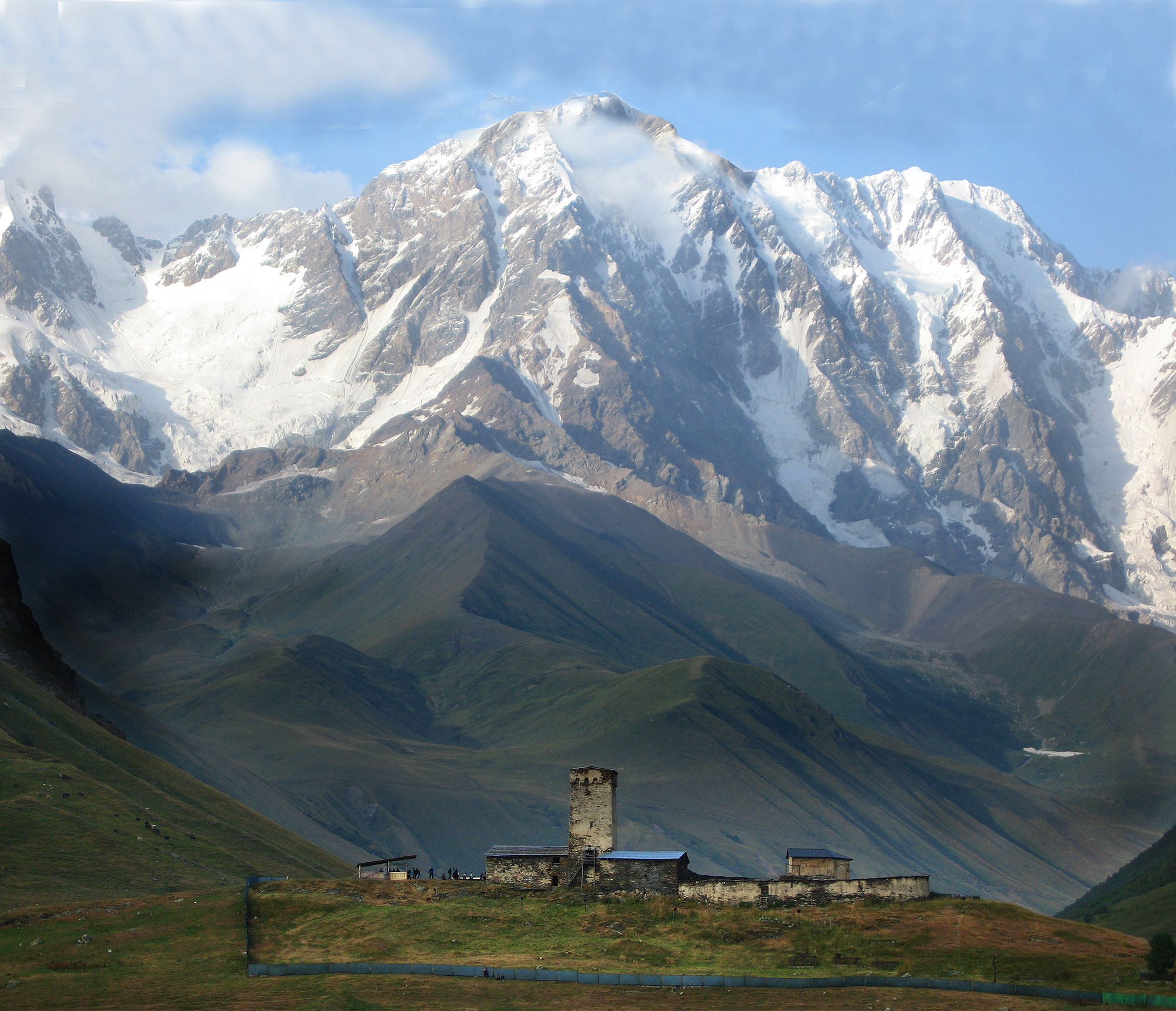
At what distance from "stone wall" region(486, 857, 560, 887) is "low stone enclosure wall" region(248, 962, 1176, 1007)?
16986 mm

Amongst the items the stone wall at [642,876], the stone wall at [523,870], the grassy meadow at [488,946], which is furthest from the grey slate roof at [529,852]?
the stone wall at [642,876]

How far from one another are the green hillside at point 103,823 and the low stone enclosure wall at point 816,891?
4068 centimetres

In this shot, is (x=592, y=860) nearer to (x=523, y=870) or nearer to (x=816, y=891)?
(x=523, y=870)

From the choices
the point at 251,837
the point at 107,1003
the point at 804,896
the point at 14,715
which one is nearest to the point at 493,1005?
the point at 107,1003

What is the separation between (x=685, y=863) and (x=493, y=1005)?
23450 mm

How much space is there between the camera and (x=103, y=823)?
11481cm

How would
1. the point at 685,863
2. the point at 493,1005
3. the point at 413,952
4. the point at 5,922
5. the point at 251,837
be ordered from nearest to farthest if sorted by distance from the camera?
the point at 493,1005 → the point at 413,952 → the point at 5,922 → the point at 685,863 → the point at 251,837

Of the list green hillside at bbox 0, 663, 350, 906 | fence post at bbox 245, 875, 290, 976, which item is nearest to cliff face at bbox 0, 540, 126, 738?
green hillside at bbox 0, 663, 350, 906

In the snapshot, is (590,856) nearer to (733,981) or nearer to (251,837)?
(733,981)

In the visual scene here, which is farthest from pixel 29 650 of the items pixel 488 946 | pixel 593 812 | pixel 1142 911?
pixel 1142 911

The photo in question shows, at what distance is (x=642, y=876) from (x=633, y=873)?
0.57 metres

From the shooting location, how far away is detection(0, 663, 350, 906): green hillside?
102 m

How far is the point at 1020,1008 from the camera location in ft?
209

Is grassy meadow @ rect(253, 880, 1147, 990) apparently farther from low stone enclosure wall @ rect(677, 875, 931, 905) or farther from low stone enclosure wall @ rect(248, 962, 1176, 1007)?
low stone enclosure wall @ rect(248, 962, 1176, 1007)
